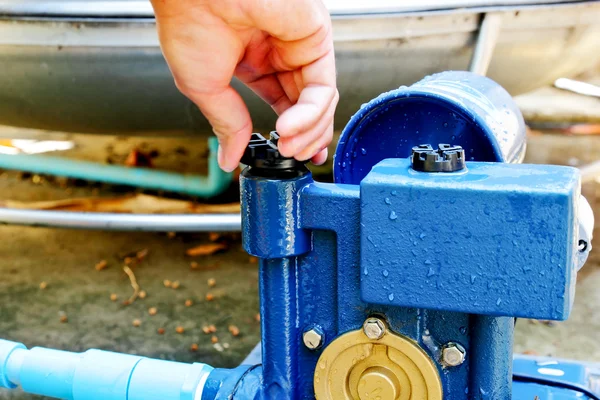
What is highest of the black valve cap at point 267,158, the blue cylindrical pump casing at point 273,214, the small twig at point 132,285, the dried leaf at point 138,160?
the black valve cap at point 267,158

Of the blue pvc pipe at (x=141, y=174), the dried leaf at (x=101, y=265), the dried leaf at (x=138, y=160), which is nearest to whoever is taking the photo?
the dried leaf at (x=101, y=265)

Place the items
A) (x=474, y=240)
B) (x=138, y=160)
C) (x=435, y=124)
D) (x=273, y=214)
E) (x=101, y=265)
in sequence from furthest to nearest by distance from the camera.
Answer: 1. (x=138, y=160)
2. (x=101, y=265)
3. (x=435, y=124)
4. (x=273, y=214)
5. (x=474, y=240)

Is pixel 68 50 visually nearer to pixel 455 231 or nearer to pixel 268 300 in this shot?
pixel 268 300

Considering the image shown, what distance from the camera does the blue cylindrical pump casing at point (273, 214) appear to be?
77 cm

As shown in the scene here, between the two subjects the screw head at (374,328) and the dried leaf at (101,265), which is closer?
the screw head at (374,328)

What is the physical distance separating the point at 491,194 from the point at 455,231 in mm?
53

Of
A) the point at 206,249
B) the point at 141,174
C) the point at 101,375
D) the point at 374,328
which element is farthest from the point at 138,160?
the point at 374,328

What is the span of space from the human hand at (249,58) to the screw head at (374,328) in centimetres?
21

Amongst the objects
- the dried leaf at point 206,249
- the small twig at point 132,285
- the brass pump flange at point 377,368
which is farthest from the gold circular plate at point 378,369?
the dried leaf at point 206,249

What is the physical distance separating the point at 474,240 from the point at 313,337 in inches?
10.1

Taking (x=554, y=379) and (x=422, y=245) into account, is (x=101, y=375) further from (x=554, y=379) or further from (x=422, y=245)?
(x=554, y=379)

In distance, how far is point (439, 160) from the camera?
0.71 metres

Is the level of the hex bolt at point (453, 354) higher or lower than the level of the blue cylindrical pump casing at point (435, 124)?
lower

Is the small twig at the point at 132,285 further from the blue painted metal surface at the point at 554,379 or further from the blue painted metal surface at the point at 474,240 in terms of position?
the blue painted metal surface at the point at 474,240
